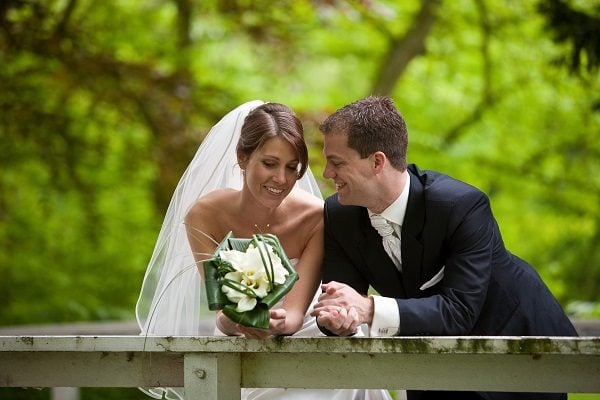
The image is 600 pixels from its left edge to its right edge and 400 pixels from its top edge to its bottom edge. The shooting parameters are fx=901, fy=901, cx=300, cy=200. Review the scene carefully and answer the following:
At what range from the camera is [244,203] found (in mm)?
4316

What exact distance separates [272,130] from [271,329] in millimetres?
1121

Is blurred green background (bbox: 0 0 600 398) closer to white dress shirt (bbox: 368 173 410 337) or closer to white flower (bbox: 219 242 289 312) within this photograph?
white dress shirt (bbox: 368 173 410 337)

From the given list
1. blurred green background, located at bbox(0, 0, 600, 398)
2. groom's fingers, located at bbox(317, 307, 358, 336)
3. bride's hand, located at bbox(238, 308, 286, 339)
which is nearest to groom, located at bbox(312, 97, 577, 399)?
groom's fingers, located at bbox(317, 307, 358, 336)

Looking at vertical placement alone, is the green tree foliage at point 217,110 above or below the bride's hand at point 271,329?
above

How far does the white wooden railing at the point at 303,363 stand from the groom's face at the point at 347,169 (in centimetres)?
72

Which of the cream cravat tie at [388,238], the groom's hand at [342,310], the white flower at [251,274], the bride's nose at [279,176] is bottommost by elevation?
the groom's hand at [342,310]

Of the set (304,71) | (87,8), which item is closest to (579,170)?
(304,71)

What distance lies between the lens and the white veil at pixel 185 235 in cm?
446

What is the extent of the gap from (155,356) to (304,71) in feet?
42.1

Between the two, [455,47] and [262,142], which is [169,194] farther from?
[455,47]

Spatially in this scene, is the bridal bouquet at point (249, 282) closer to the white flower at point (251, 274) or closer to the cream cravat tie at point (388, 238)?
the white flower at point (251, 274)

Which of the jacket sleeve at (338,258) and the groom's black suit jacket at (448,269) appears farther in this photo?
the jacket sleeve at (338,258)

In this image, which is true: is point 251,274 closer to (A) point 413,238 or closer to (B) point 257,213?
(A) point 413,238

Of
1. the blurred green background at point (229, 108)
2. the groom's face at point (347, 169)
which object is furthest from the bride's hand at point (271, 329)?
the blurred green background at point (229, 108)
